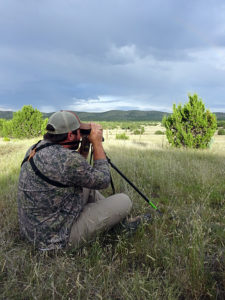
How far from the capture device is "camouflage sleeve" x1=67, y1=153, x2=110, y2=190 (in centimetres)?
197

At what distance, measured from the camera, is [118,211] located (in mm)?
2547

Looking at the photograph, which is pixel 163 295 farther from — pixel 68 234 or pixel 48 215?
pixel 48 215

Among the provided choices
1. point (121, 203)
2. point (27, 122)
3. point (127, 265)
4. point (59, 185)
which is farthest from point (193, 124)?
point (27, 122)

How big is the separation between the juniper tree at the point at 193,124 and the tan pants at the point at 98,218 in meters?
7.89

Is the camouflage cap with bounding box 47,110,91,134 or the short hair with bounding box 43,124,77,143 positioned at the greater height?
the camouflage cap with bounding box 47,110,91,134

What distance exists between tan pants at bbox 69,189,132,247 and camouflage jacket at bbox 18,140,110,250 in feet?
0.34

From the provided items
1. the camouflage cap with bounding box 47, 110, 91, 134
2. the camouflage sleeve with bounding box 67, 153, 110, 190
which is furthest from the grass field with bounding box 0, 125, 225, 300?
the camouflage cap with bounding box 47, 110, 91, 134

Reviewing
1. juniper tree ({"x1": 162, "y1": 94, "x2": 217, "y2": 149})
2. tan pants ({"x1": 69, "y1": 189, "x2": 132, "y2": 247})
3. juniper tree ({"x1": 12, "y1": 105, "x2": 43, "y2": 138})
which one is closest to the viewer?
tan pants ({"x1": 69, "y1": 189, "x2": 132, "y2": 247})

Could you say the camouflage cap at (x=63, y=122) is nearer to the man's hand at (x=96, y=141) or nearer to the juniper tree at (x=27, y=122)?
the man's hand at (x=96, y=141)

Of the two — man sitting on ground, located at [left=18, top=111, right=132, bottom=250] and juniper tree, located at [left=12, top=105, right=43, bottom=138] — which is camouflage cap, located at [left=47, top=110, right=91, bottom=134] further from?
juniper tree, located at [left=12, top=105, right=43, bottom=138]

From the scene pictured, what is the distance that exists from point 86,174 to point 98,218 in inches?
25.7

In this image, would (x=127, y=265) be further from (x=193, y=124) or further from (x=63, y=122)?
(x=193, y=124)

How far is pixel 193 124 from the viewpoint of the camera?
9852 millimetres

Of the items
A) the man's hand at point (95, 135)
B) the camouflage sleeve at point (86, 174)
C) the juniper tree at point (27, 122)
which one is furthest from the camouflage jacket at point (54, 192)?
the juniper tree at point (27, 122)
